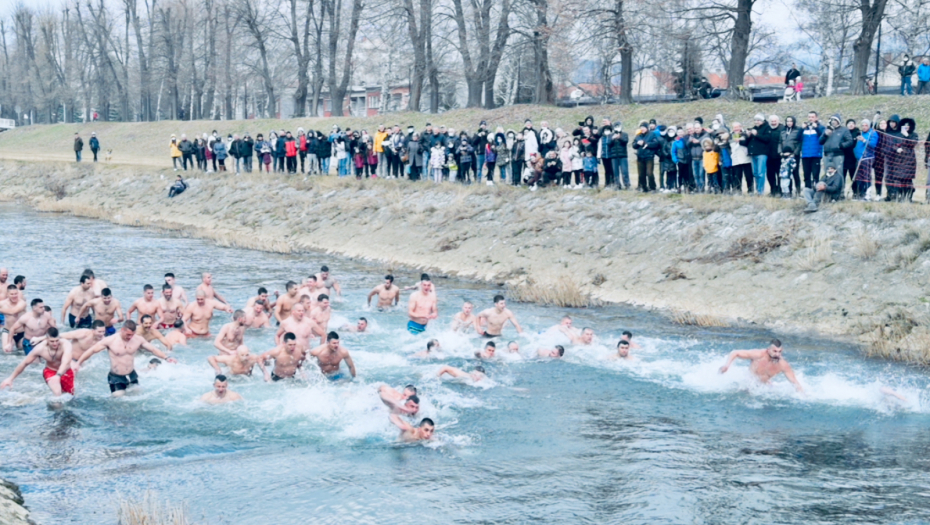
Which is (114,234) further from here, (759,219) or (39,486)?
(39,486)

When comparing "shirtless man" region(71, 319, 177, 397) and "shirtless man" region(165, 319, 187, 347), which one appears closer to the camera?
"shirtless man" region(71, 319, 177, 397)

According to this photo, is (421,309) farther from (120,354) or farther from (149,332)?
(120,354)

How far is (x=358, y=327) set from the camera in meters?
18.9

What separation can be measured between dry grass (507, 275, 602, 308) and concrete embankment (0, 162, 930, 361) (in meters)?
0.11

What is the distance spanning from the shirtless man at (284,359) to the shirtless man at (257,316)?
10.3 feet

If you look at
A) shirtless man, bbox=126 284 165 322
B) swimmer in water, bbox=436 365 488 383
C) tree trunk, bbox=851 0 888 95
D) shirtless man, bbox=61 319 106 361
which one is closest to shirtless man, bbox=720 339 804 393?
swimmer in water, bbox=436 365 488 383

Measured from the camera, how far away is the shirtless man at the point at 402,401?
1279 centimetres

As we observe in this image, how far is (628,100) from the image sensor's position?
4053 cm

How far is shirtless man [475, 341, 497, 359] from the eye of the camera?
16.7 meters

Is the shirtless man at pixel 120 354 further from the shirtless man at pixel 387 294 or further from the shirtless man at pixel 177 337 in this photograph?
the shirtless man at pixel 387 294

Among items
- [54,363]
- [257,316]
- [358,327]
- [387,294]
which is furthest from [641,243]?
[54,363]

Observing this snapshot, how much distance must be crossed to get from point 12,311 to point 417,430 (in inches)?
356

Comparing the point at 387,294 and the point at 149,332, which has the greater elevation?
the point at 387,294

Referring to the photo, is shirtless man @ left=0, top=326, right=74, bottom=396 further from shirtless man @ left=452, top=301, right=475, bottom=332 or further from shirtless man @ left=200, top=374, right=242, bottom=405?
shirtless man @ left=452, top=301, right=475, bottom=332
